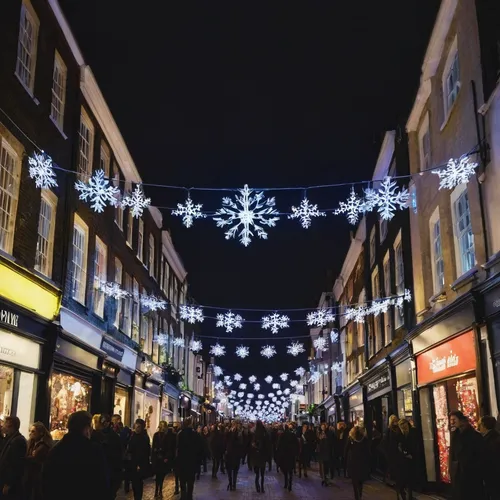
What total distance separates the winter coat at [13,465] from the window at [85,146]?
11047 millimetres

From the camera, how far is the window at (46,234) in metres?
15.3

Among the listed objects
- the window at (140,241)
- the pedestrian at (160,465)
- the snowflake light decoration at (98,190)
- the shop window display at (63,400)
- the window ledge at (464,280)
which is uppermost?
the window at (140,241)

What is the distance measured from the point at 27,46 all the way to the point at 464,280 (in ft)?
36.5

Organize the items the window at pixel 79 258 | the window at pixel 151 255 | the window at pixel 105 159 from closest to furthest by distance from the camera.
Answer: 1. the window at pixel 79 258
2. the window at pixel 105 159
3. the window at pixel 151 255

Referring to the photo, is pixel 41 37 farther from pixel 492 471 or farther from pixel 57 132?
pixel 492 471

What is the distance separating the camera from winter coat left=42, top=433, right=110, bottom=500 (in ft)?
18.6

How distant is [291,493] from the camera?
16.7 m

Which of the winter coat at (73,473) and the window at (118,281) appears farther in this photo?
the window at (118,281)

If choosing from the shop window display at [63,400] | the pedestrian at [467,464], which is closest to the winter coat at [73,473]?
the pedestrian at [467,464]

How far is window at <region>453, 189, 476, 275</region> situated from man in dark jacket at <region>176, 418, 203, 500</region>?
23.2 ft

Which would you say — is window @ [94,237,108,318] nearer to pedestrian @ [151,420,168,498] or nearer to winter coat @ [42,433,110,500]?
pedestrian @ [151,420,168,498]

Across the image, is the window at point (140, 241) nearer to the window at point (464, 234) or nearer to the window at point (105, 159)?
the window at point (105, 159)

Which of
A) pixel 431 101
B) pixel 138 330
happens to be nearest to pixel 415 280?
pixel 431 101

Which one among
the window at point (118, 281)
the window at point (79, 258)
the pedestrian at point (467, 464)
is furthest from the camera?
the window at point (118, 281)
